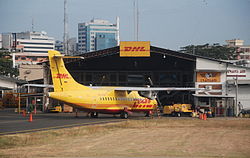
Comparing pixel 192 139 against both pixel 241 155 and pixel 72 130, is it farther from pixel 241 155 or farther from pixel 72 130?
pixel 72 130

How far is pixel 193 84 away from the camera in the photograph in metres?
56.7

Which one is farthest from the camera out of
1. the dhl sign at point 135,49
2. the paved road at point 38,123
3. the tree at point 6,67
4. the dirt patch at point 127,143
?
the tree at point 6,67

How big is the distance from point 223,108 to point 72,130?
2633 centimetres

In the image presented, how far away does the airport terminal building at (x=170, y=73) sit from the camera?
52781mm

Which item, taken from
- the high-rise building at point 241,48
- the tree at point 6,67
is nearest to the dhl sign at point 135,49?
the tree at point 6,67

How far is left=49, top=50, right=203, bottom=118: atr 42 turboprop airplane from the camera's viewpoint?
38906 mm

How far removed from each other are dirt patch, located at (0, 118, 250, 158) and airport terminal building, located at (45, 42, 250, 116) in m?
20.3

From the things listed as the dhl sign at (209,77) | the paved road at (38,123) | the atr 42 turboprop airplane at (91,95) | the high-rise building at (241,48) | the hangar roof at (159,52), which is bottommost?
the paved road at (38,123)

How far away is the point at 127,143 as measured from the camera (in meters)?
23.3

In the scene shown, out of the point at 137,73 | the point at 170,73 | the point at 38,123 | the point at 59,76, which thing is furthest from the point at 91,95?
the point at 170,73

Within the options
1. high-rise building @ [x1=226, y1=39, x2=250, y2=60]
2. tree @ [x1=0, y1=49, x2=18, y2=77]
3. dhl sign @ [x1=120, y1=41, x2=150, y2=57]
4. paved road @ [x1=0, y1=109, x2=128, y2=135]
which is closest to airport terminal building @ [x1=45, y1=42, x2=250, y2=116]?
dhl sign @ [x1=120, y1=41, x2=150, y2=57]

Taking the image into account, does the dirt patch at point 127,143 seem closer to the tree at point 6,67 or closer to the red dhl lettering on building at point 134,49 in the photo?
the red dhl lettering on building at point 134,49

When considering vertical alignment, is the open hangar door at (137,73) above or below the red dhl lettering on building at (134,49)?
below

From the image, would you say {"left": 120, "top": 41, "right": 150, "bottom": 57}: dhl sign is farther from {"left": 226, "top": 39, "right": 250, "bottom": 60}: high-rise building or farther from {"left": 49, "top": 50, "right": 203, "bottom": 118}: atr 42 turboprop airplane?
{"left": 226, "top": 39, "right": 250, "bottom": 60}: high-rise building
